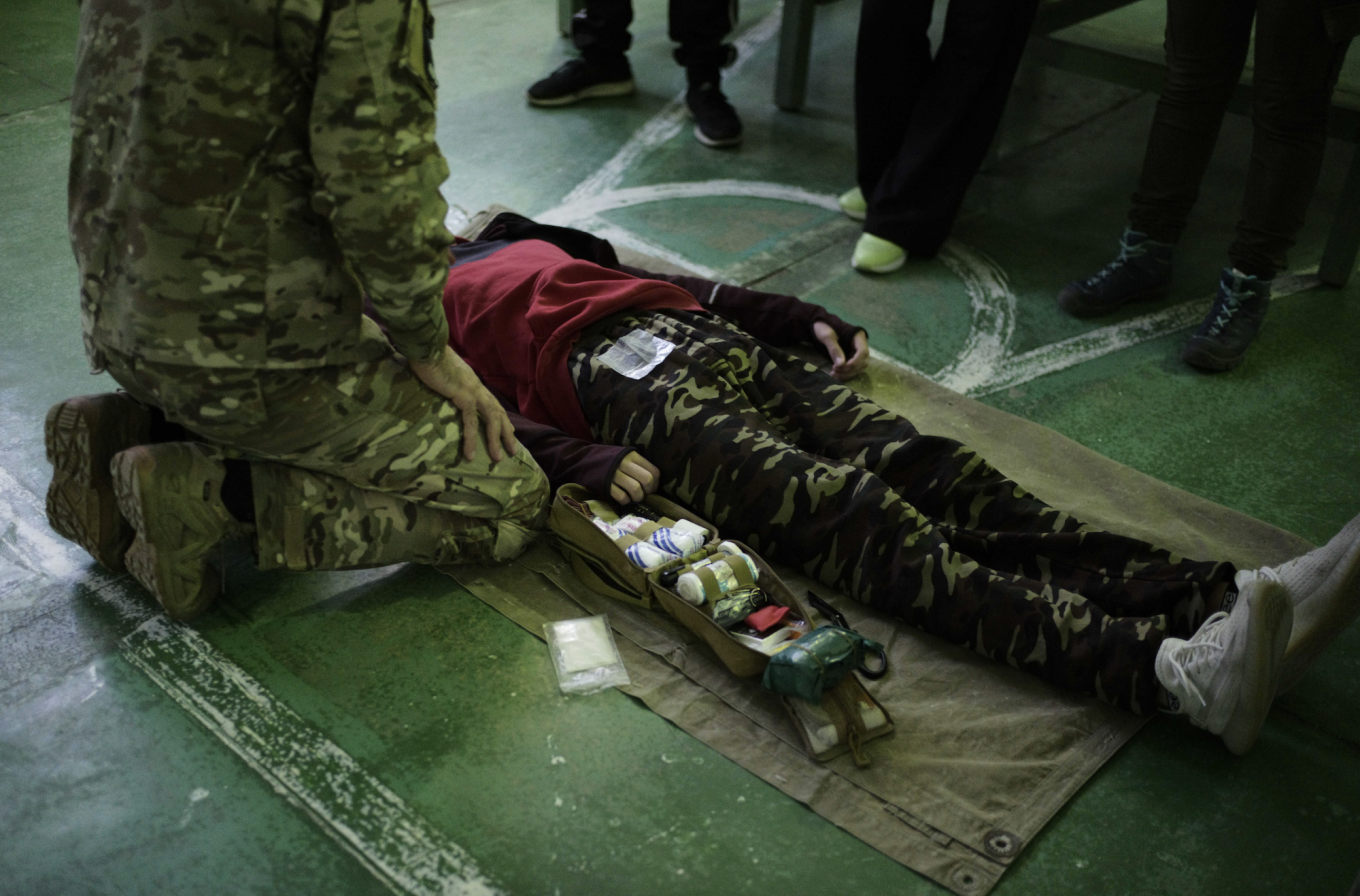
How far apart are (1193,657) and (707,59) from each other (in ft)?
9.33

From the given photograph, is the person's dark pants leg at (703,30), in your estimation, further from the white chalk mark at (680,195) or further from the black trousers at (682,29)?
the white chalk mark at (680,195)

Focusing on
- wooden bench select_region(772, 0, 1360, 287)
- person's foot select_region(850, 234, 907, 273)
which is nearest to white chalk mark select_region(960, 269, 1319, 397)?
wooden bench select_region(772, 0, 1360, 287)

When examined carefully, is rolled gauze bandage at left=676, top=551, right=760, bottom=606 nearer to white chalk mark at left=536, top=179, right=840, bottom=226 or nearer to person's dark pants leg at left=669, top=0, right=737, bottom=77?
white chalk mark at left=536, top=179, right=840, bottom=226

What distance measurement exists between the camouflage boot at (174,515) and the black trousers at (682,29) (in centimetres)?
254

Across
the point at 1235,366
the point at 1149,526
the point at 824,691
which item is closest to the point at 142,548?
the point at 824,691

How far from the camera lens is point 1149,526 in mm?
2127

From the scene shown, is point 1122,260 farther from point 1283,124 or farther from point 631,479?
point 631,479

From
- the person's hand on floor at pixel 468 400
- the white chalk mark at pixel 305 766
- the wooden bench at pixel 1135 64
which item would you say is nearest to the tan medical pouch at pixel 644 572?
the person's hand on floor at pixel 468 400

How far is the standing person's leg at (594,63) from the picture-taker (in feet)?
12.9

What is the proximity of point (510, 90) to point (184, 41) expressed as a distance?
2.82m

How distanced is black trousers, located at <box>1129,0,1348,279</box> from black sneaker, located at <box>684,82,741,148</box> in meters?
1.43

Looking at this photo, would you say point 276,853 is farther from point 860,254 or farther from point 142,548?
point 860,254

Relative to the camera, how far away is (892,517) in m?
1.83

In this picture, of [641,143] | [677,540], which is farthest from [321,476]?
[641,143]
